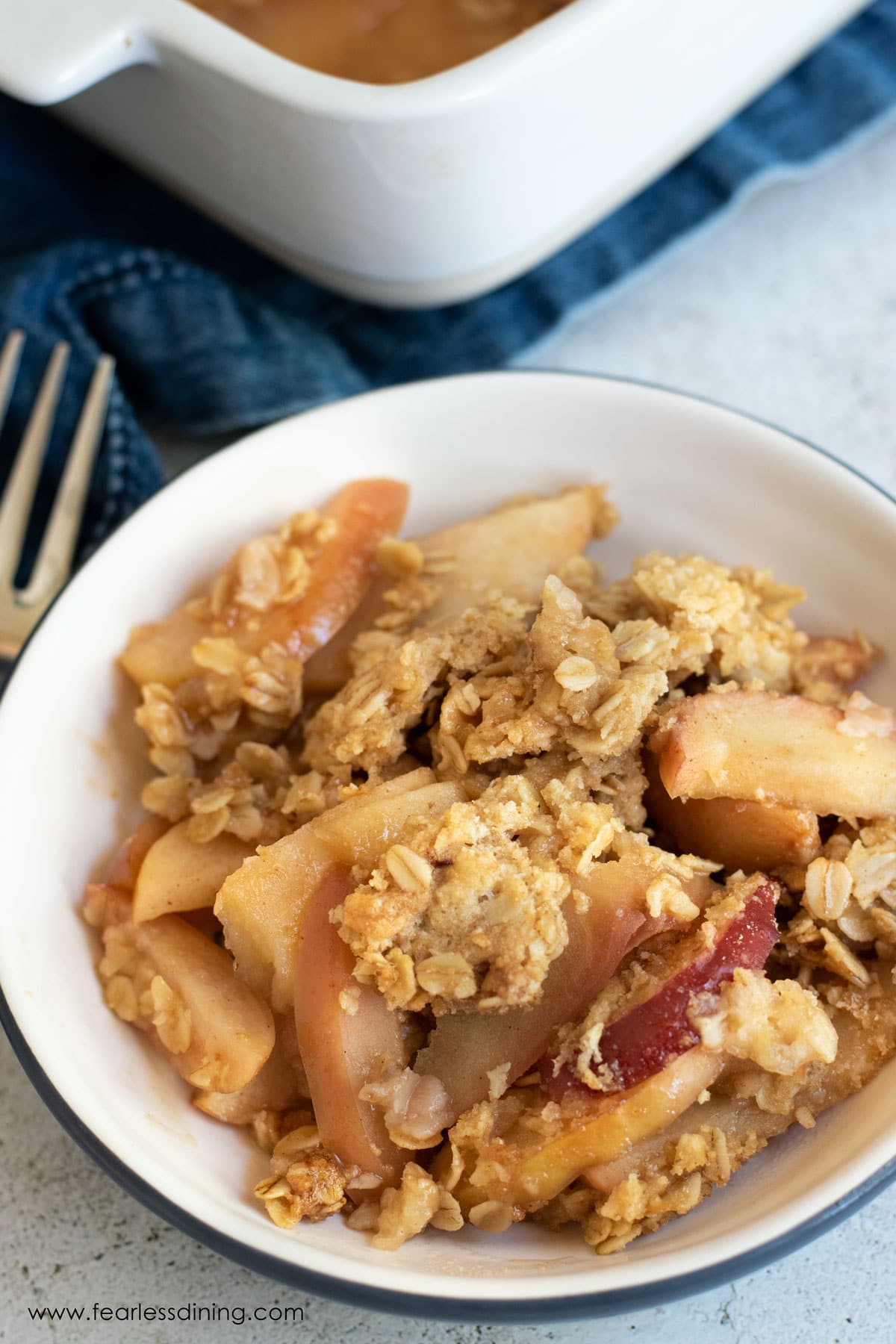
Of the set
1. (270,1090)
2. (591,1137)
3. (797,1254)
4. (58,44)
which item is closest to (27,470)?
(58,44)

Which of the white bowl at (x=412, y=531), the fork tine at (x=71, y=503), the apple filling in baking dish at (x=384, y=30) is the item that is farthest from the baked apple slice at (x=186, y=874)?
the apple filling in baking dish at (x=384, y=30)

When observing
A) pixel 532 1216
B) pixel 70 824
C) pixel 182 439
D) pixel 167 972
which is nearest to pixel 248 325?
pixel 182 439

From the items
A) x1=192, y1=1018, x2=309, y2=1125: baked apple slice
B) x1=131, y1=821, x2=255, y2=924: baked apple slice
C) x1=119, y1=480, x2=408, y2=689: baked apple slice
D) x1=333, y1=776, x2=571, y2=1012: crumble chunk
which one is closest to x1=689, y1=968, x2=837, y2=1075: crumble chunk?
x1=333, y1=776, x2=571, y2=1012: crumble chunk

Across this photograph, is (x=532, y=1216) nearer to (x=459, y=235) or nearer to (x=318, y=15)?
(x=459, y=235)

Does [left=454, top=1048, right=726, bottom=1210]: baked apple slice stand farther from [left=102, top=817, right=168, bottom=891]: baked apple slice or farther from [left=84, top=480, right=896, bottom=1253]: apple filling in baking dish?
[left=102, top=817, right=168, bottom=891]: baked apple slice

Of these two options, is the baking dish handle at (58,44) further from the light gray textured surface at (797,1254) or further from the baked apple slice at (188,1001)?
the baked apple slice at (188,1001)

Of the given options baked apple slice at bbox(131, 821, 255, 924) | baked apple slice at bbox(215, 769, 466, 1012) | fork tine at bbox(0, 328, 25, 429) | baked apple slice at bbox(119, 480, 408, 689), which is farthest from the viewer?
fork tine at bbox(0, 328, 25, 429)
